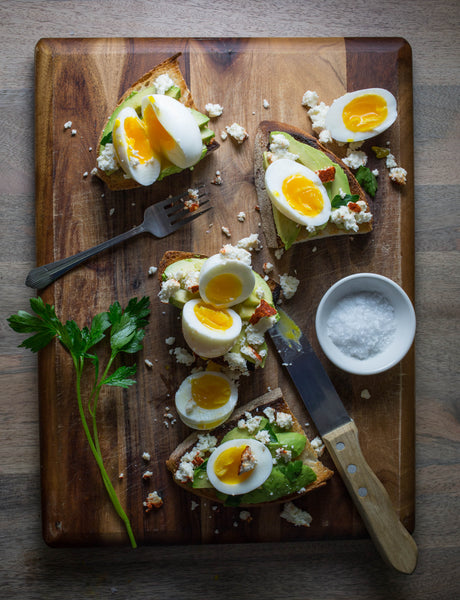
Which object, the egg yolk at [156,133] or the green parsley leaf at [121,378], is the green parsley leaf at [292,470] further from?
the egg yolk at [156,133]

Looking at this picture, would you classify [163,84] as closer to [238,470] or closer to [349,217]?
[349,217]

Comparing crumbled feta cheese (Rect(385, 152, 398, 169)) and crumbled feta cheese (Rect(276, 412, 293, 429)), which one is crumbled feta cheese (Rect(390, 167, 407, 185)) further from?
crumbled feta cheese (Rect(276, 412, 293, 429))

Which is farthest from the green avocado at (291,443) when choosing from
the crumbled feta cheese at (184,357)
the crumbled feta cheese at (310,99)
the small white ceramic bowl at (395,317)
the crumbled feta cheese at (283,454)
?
the crumbled feta cheese at (310,99)

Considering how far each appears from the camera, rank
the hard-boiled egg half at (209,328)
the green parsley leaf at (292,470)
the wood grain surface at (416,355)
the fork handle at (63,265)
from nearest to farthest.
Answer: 1. the hard-boiled egg half at (209,328)
2. the green parsley leaf at (292,470)
3. the fork handle at (63,265)
4. the wood grain surface at (416,355)

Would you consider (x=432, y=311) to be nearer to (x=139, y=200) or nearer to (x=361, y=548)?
(x=361, y=548)

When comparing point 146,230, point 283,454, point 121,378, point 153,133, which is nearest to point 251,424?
point 283,454

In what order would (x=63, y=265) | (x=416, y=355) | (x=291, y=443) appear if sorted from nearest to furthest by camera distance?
(x=291, y=443) < (x=63, y=265) < (x=416, y=355)
